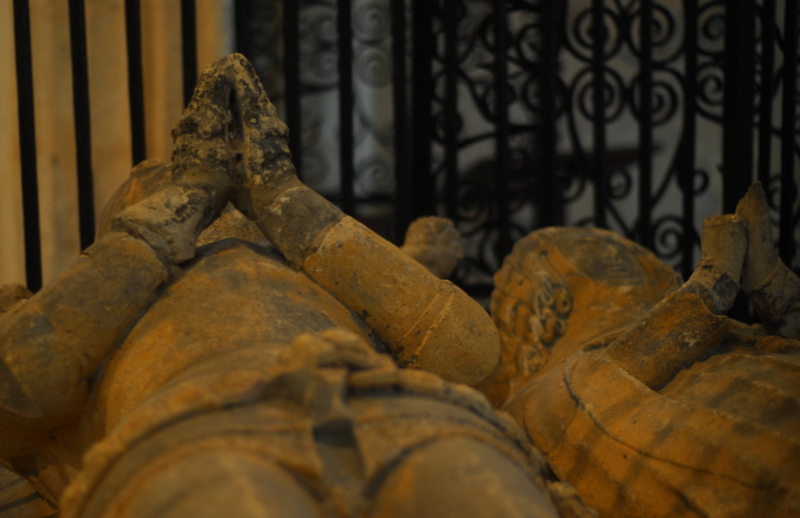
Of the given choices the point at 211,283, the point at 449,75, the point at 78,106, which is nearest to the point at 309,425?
the point at 211,283

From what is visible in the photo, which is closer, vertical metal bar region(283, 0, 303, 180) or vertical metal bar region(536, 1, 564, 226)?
vertical metal bar region(283, 0, 303, 180)

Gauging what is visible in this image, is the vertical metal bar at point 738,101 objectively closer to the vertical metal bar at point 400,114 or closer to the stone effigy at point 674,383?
the stone effigy at point 674,383

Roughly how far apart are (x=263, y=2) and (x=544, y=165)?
1637 mm

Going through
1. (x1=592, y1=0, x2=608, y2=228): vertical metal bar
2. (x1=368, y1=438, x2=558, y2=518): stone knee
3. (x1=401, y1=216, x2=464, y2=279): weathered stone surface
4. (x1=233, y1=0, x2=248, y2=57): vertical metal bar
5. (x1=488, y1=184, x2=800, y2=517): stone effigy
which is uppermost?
(x1=233, y1=0, x2=248, y2=57): vertical metal bar

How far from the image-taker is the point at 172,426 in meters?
0.97

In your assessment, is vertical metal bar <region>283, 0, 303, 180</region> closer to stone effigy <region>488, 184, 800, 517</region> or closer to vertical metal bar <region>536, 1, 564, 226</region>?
vertical metal bar <region>536, 1, 564, 226</region>

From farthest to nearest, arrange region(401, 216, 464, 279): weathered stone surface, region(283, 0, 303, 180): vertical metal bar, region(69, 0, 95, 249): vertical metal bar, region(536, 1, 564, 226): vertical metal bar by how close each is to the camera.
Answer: region(536, 1, 564, 226): vertical metal bar → region(283, 0, 303, 180): vertical metal bar → region(69, 0, 95, 249): vertical metal bar → region(401, 216, 464, 279): weathered stone surface

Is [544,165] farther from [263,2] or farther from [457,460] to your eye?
[457,460]

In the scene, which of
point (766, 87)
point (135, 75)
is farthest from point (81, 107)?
point (766, 87)

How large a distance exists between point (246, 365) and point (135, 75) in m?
2.00

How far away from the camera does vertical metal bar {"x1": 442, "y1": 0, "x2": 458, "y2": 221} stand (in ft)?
10.4

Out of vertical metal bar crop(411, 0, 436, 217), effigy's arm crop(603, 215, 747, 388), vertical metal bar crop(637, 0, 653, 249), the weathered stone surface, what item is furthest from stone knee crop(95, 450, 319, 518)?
vertical metal bar crop(637, 0, 653, 249)

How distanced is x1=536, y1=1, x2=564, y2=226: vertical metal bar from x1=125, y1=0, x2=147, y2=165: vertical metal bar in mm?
1760

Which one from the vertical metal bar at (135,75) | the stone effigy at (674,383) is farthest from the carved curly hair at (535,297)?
the vertical metal bar at (135,75)
